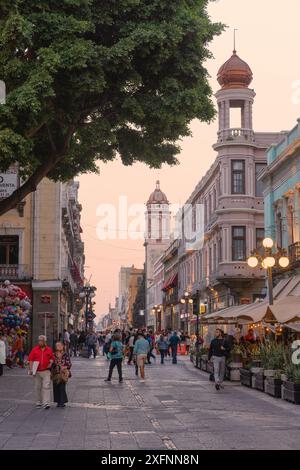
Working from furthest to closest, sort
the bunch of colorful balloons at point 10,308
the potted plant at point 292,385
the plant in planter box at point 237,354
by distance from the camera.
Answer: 1. the bunch of colorful balloons at point 10,308
2. the plant in planter box at point 237,354
3. the potted plant at point 292,385

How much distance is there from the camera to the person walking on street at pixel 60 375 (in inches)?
729

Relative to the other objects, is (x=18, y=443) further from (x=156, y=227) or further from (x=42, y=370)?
(x=156, y=227)

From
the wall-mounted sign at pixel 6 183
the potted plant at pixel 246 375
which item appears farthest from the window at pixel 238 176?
the potted plant at pixel 246 375

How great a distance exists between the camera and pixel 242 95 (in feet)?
175

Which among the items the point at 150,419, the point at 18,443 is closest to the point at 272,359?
the point at 150,419

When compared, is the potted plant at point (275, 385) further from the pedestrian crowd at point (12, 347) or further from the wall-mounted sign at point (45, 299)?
the wall-mounted sign at point (45, 299)

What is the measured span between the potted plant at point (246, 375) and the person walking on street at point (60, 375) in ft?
26.9

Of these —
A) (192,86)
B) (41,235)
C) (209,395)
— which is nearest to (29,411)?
(209,395)

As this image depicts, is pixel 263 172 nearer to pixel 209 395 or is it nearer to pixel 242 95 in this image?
pixel 242 95

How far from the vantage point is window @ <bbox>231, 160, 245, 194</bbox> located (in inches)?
2098

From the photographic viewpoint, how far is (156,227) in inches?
5768

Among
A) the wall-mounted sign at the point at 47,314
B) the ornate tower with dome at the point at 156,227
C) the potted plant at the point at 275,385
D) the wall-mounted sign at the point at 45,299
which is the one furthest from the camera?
the ornate tower with dome at the point at 156,227

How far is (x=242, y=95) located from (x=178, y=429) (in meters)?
41.1

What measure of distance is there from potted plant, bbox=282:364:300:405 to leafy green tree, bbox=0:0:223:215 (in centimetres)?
675
